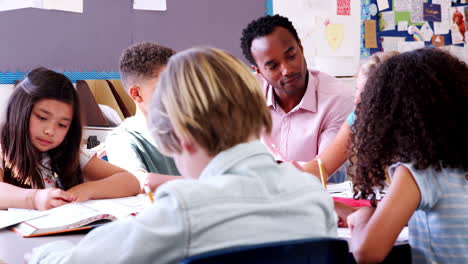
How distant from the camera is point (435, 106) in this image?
1070 mm

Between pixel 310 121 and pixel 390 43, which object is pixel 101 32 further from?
pixel 390 43

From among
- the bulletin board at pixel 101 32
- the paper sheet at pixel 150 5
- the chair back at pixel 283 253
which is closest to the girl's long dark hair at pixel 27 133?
the bulletin board at pixel 101 32

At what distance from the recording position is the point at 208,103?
791mm

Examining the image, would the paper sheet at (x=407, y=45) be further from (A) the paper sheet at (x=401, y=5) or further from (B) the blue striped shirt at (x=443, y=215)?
(B) the blue striped shirt at (x=443, y=215)

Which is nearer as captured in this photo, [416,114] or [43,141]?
[416,114]

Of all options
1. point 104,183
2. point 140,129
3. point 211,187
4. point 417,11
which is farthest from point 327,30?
point 211,187

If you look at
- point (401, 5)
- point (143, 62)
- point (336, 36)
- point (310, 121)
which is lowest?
point (310, 121)

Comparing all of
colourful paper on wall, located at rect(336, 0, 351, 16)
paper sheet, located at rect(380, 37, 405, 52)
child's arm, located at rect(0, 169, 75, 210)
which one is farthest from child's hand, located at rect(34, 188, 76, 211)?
paper sheet, located at rect(380, 37, 405, 52)

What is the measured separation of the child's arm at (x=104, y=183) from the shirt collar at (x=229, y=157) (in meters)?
0.77

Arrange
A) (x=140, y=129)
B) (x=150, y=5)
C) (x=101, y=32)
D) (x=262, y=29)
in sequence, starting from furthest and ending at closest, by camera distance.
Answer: (x=150, y=5) < (x=101, y=32) < (x=262, y=29) < (x=140, y=129)

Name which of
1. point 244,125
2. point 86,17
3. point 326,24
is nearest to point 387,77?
point 244,125

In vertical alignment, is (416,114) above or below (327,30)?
below

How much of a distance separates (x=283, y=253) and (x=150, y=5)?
82.2 inches

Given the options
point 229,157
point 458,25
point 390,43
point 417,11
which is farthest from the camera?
point 458,25
